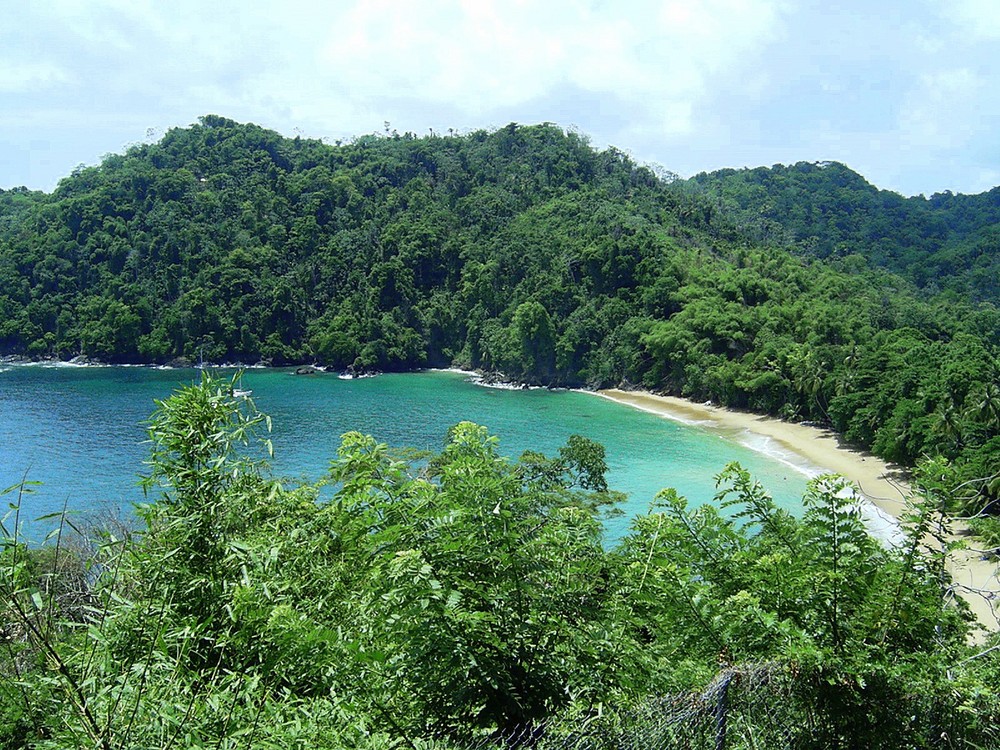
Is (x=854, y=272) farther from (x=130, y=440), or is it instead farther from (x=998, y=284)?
(x=130, y=440)

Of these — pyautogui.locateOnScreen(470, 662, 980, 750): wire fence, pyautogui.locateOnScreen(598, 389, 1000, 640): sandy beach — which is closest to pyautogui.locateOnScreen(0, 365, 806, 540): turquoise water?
pyautogui.locateOnScreen(598, 389, 1000, 640): sandy beach

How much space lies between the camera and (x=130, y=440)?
35156 mm

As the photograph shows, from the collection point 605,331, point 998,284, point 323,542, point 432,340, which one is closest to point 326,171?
point 432,340

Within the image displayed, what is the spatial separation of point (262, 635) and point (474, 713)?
1.28 meters

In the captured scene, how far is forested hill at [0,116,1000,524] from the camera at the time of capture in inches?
1689

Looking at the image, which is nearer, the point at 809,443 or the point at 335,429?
the point at 809,443

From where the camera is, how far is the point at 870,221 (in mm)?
91250

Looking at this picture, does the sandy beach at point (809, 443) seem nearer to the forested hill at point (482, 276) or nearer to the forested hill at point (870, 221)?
the forested hill at point (482, 276)

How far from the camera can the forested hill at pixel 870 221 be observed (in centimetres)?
7469

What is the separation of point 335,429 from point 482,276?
29.9 meters

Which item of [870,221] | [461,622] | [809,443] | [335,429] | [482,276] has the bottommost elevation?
[335,429]

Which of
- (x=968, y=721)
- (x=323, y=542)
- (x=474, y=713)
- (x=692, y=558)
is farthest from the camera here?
(x=323, y=542)

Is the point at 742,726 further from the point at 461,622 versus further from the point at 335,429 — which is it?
the point at 335,429

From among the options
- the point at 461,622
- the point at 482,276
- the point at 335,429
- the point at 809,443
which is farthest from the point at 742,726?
the point at 482,276
